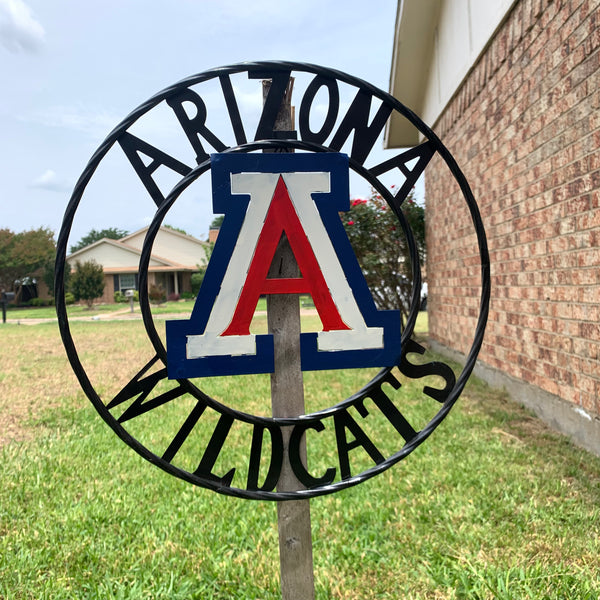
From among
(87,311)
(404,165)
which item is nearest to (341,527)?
(404,165)

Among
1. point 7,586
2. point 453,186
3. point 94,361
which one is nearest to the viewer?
point 7,586

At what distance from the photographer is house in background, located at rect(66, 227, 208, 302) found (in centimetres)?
3234

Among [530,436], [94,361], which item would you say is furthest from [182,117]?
[94,361]

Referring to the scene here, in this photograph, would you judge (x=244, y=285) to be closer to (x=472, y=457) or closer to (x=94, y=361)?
(x=472, y=457)

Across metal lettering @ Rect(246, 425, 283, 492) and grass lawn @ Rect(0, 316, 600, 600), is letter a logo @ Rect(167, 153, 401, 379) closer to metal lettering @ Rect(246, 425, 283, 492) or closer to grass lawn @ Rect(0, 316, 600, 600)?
metal lettering @ Rect(246, 425, 283, 492)

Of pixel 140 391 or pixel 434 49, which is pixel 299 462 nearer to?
pixel 140 391

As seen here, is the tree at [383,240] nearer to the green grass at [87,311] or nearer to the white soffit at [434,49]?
the white soffit at [434,49]

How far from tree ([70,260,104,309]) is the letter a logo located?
26761mm

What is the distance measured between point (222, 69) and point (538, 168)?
312cm

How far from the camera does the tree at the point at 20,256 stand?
109 feet

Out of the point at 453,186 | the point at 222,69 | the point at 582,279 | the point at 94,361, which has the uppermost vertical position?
the point at 453,186

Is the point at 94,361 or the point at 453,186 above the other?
the point at 453,186

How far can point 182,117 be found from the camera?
1.49 m

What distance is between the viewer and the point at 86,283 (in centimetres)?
2644
